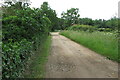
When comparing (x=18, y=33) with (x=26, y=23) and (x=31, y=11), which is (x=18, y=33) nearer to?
(x=26, y=23)

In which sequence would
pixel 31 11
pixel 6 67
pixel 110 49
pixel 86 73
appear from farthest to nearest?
pixel 110 49 < pixel 31 11 < pixel 86 73 < pixel 6 67

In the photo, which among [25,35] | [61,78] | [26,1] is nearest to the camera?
[61,78]

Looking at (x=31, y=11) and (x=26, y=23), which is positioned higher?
(x=31, y=11)

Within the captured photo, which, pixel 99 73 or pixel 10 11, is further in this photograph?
pixel 10 11

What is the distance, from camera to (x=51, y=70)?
628 centimetres

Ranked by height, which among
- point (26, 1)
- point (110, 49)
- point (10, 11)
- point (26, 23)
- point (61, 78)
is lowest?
point (61, 78)

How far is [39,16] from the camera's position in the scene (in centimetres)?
705

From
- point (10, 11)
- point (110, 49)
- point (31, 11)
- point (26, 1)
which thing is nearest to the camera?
point (31, 11)

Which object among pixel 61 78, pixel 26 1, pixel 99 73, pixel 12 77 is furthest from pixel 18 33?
pixel 26 1

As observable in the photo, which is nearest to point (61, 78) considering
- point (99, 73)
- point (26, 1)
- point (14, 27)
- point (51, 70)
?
point (51, 70)

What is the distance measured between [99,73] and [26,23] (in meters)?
4.02

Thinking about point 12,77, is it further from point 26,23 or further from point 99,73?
point 99,73

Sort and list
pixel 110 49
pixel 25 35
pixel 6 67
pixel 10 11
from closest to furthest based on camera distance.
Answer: pixel 6 67
pixel 25 35
pixel 10 11
pixel 110 49

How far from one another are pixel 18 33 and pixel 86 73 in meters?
3.54
